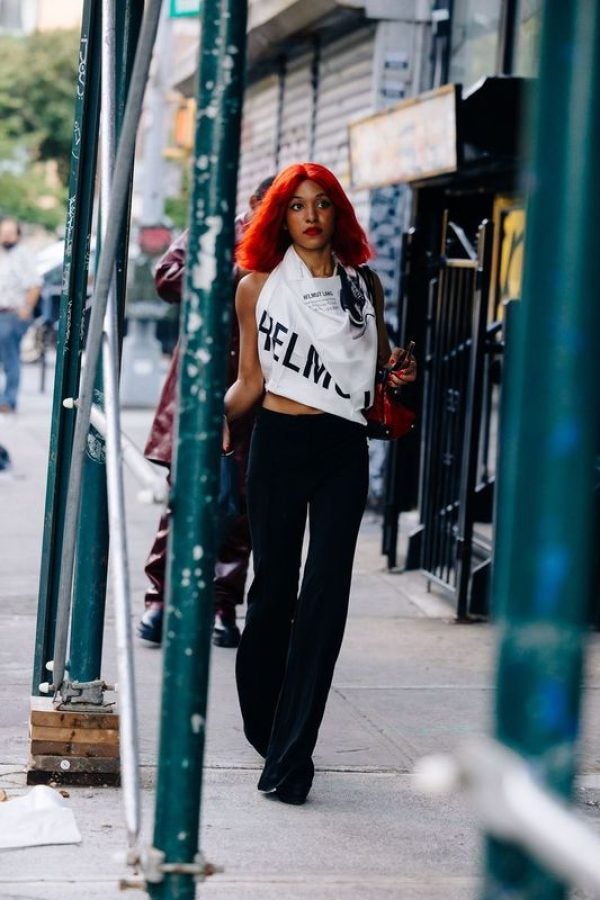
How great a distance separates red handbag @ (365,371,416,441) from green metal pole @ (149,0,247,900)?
1.93m

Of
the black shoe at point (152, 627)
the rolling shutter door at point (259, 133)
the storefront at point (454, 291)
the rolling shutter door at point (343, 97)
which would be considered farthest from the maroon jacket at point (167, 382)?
the rolling shutter door at point (259, 133)

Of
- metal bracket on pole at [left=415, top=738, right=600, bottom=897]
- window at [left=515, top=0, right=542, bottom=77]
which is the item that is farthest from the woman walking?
window at [left=515, top=0, right=542, bottom=77]

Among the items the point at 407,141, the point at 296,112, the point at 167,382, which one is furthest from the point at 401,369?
the point at 296,112

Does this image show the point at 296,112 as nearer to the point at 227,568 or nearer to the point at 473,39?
the point at 473,39

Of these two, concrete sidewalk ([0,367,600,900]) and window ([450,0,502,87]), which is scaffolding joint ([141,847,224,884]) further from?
window ([450,0,502,87])

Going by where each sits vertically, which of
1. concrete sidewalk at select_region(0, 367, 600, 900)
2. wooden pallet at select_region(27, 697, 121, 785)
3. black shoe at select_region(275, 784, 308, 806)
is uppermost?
wooden pallet at select_region(27, 697, 121, 785)

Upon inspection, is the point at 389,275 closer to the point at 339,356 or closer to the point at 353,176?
the point at 353,176

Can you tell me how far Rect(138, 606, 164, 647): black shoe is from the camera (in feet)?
20.6

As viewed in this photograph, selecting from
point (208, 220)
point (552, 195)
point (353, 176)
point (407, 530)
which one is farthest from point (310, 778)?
point (353, 176)

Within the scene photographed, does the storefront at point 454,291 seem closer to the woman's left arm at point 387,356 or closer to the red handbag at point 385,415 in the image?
the woman's left arm at point 387,356

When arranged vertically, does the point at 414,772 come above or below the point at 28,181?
below

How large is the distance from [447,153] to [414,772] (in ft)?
12.8

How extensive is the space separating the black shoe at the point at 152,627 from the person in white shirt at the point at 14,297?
29.2 feet

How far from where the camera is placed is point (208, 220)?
8.65 feet
